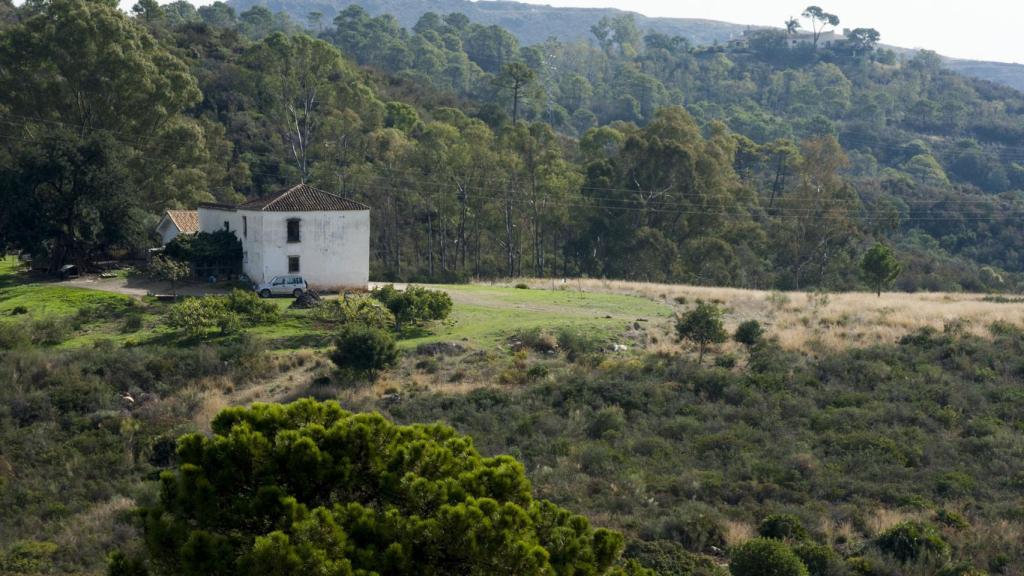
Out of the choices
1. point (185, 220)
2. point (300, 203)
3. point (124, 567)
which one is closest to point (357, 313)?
point (300, 203)

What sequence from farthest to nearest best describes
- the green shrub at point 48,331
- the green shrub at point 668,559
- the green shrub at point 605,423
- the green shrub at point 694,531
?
the green shrub at point 48,331 → the green shrub at point 605,423 → the green shrub at point 694,531 → the green shrub at point 668,559

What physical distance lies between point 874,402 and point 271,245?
2436cm

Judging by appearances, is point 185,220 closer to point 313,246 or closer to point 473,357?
point 313,246

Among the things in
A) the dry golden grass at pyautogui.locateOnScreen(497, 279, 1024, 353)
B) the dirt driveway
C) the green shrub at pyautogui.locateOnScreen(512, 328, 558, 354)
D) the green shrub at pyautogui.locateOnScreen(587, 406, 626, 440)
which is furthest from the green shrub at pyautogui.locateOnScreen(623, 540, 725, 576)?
the dirt driveway

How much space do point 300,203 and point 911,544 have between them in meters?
30.0

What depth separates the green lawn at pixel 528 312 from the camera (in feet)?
113

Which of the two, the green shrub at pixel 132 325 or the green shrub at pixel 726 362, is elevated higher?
the green shrub at pixel 726 362

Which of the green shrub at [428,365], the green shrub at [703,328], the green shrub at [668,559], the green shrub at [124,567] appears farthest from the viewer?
the green shrub at [703,328]

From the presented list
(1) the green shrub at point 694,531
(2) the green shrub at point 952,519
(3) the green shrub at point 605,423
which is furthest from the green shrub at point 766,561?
(3) the green shrub at point 605,423

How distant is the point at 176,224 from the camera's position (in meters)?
46.9

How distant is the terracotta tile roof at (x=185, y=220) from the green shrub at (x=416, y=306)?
52.1 ft

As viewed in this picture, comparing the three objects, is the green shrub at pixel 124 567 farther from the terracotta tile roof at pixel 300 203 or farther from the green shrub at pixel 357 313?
the terracotta tile roof at pixel 300 203

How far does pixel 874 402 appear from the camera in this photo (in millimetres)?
26656

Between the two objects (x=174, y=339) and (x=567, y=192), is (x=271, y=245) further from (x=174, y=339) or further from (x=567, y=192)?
(x=567, y=192)
